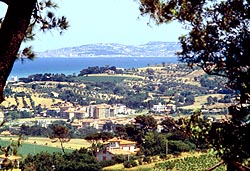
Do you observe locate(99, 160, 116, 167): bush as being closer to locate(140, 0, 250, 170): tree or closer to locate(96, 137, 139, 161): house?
locate(96, 137, 139, 161): house

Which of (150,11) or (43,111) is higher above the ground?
(150,11)

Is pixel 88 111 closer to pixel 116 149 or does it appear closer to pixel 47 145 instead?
pixel 47 145

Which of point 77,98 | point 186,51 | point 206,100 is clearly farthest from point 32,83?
point 186,51

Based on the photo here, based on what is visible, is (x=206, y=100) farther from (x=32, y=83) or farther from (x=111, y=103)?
(x=32, y=83)

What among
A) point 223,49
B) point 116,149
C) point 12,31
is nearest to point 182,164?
point 116,149

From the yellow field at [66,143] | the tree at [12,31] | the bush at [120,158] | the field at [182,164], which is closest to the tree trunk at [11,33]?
the tree at [12,31]
